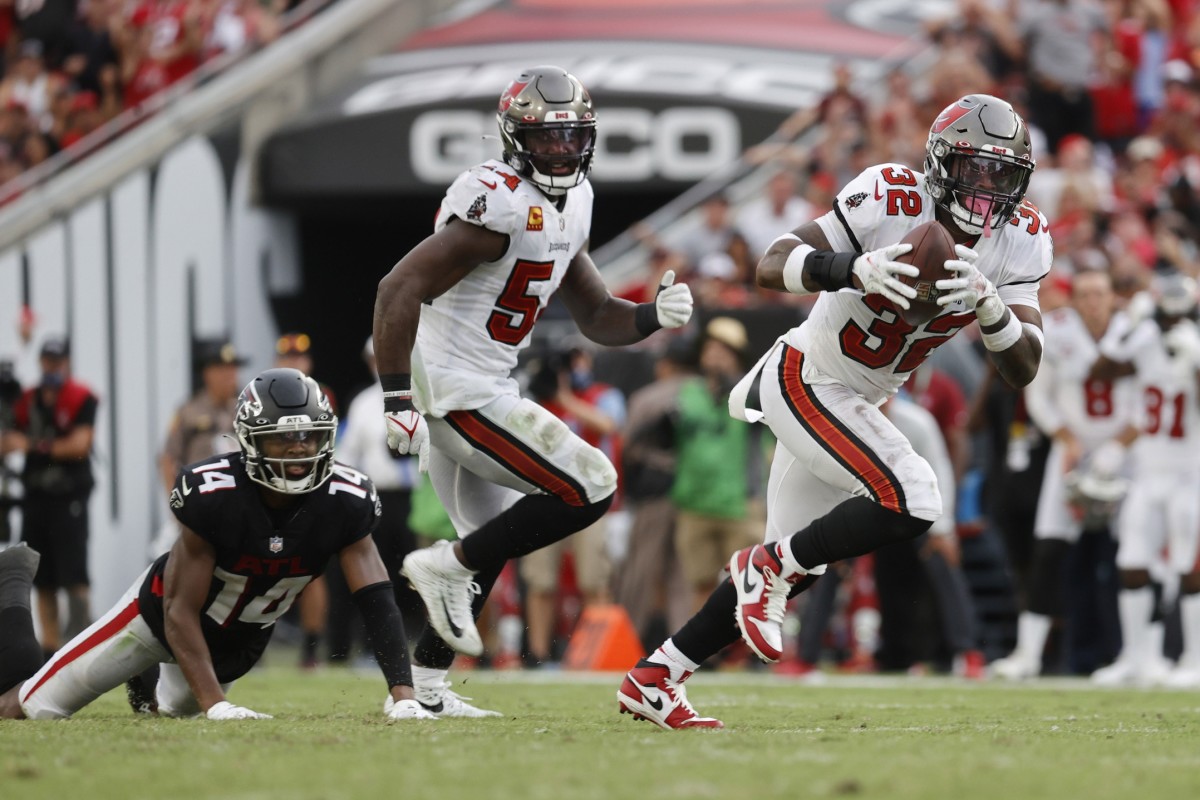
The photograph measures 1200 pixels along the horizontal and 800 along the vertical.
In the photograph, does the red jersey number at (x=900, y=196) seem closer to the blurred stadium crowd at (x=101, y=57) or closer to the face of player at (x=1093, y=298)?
the face of player at (x=1093, y=298)

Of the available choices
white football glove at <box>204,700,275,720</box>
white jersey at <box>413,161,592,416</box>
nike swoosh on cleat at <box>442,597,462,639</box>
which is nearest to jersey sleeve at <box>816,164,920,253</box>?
white jersey at <box>413,161,592,416</box>

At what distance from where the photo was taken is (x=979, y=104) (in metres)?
5.64

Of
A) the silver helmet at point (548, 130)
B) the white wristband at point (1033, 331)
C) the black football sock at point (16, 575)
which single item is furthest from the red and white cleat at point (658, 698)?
the black football sock at point (16, 575)

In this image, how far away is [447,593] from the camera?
6.15 metres

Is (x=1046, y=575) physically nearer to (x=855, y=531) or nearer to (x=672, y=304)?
(x=672, y=304)

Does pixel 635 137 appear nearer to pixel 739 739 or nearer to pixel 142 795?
pixel 739 739

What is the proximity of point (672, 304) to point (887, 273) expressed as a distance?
1.09 meters

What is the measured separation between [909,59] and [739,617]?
373 inches

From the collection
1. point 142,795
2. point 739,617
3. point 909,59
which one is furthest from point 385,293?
point 909,59

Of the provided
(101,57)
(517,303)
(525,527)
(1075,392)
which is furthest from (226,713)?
(101,57)

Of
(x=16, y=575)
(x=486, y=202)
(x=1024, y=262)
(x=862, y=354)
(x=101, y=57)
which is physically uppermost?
(x=101, y=57)

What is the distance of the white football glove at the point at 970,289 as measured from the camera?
520 cm

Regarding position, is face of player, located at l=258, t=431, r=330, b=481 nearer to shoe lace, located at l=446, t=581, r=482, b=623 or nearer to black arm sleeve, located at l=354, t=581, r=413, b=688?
black arm sleeve, located at l=354, t=581, r=413, b=688

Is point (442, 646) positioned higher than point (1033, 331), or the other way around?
point (1033, 331)
